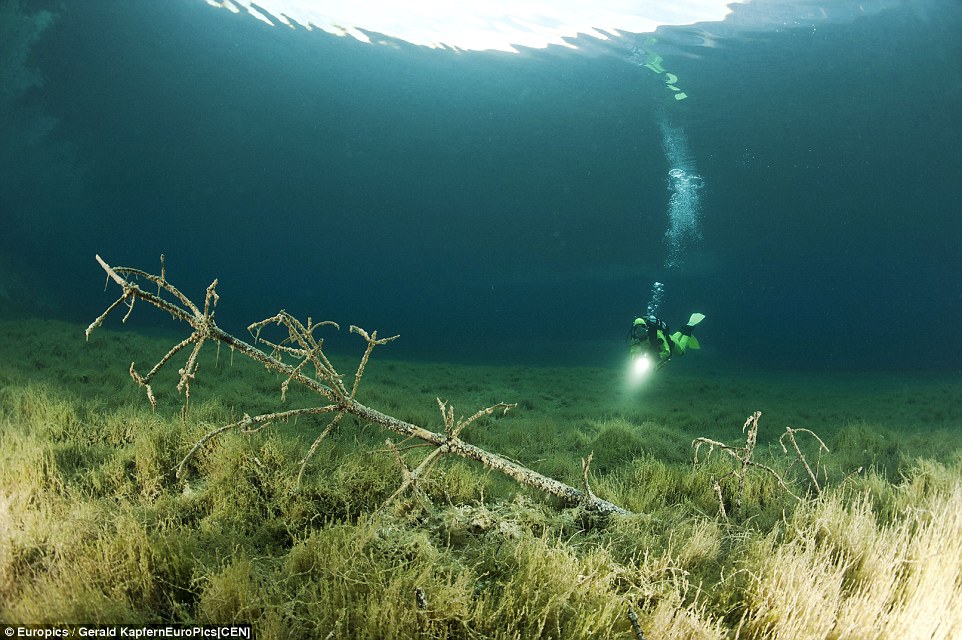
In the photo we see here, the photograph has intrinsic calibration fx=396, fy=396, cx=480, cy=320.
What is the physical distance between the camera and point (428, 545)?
8.34 ft

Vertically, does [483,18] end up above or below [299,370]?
above

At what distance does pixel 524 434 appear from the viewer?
7562 millimetres

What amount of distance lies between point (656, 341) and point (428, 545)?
11.2 metres

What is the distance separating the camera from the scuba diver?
11883 mm

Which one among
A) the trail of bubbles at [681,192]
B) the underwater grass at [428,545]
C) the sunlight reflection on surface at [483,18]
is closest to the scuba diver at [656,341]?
the underwater grass at [428,545]

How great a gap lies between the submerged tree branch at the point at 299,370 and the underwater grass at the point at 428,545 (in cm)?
38

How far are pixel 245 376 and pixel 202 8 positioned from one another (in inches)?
1057

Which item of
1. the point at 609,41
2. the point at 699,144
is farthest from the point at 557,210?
the point at 609,41

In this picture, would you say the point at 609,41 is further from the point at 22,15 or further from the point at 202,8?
the point at 22,15

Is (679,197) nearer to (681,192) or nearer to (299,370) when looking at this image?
(681,192)

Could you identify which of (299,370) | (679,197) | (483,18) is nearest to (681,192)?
(679,197)

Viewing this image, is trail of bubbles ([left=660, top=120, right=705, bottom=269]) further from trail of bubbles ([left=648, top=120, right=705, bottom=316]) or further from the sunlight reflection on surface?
the sunlight reflection on surface

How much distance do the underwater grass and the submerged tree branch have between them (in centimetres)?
38

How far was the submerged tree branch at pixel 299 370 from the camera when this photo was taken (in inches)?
91.4
